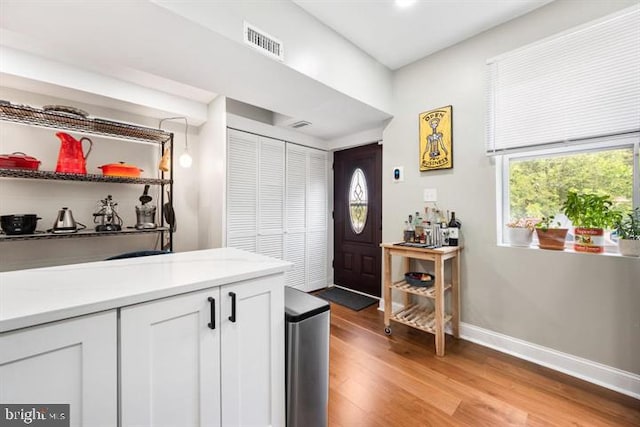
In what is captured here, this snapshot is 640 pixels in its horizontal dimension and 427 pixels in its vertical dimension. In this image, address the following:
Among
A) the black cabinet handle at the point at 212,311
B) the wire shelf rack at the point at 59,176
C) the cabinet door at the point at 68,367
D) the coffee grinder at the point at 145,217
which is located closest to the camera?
the cabinet door at the point at 68,367

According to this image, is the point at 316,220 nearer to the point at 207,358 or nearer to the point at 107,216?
the point at 107,216

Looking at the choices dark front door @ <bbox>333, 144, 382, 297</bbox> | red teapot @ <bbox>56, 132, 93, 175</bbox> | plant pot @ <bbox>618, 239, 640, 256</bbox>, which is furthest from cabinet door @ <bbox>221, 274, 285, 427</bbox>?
dark front door @ <bbox>333, 144, 382, 297</bbox>

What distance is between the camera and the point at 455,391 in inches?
67.0

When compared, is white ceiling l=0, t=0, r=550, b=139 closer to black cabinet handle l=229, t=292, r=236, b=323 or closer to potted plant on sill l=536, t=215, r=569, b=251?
black cabinet handle l=229, t=292, r=236, b=323

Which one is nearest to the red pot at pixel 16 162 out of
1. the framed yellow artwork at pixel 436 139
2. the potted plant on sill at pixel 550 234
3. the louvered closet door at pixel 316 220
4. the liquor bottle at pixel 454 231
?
the louvered closet door at pixel 316 220

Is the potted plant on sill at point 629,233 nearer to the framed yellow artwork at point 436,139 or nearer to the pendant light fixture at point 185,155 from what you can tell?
the framed yellow artwork at point 436,139

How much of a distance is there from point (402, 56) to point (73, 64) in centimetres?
307

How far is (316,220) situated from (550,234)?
2.61m

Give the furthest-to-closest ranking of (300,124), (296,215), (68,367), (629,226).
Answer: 1. (296,215)
2. (300,124)
3. (629,226)
4. (68,367)

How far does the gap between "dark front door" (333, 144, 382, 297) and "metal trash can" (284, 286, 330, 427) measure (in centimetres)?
228

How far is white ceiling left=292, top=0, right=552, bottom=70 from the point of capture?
6.36 ft

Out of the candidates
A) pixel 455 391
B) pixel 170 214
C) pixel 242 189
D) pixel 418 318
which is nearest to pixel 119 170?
pixel 170 214

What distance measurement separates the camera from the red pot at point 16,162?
2.04 meters

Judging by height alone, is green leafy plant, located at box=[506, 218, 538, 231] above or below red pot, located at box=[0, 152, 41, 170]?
below
